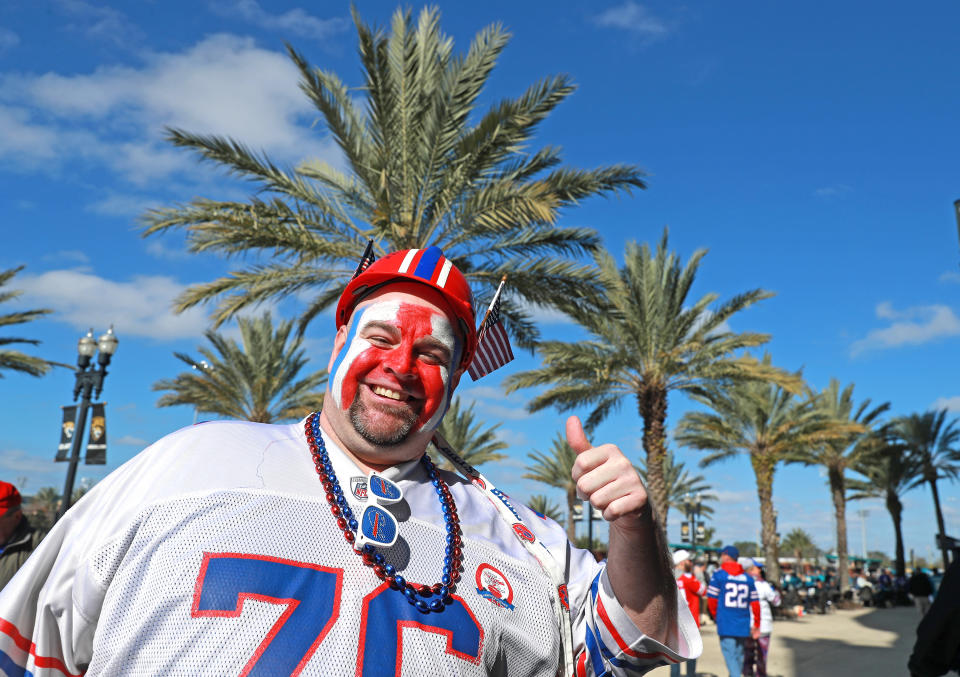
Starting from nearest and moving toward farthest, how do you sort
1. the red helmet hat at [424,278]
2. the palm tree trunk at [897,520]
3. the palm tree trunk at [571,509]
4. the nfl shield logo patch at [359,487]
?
1. the nfl shield logo patch at [359,487]
2. the red helmet hat at [424,278]
3. the palm tree trunk at [571,509]
4. the palm tree trunk at [897,520]

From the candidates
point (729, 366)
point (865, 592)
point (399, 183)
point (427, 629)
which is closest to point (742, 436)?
point (729, 366)

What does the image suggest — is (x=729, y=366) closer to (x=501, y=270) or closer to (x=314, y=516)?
(x=501, y=270)

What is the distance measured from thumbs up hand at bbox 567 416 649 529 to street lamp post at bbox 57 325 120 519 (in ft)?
42.2

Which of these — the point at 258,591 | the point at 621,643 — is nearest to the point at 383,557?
the point at 258,591

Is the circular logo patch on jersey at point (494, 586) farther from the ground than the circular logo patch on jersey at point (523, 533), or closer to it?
closer to it

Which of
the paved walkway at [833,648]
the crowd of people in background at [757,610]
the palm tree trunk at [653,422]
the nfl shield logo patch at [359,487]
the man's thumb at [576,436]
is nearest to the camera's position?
the man's thumb at [576,436]

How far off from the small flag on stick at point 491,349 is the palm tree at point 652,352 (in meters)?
11.7

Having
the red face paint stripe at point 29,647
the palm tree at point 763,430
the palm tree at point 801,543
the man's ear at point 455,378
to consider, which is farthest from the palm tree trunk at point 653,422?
the palm tree at point 801,543

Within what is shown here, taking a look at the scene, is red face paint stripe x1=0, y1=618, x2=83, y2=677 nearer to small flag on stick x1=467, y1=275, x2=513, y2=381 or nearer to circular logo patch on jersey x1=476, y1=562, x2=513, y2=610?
circular logo patch on jersey x1=476, y1=562, x2=513, y2=610

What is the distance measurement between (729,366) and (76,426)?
474 inches

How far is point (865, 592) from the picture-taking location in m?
28.6

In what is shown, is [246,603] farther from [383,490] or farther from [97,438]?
[97,438]

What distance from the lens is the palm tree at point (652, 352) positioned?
48.6ft

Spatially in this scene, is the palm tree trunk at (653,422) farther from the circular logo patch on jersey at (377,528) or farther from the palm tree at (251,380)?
the circular logo patch on jersey at (377,528)
